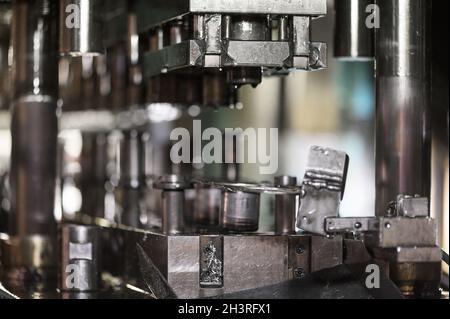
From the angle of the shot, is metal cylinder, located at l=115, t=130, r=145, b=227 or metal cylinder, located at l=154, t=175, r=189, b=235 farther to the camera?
metal cylinder, located at l=115, t=130, r=145, b=227

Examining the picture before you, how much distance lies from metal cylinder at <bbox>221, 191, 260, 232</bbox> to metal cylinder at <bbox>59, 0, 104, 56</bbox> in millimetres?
495

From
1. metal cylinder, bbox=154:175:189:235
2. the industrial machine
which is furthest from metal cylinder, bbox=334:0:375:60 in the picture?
metal cylinder, bbox=154:175:189:235

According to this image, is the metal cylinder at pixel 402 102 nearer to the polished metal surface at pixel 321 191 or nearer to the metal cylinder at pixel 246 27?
the polished metal surface at pixel 321 191

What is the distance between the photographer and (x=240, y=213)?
2371mm

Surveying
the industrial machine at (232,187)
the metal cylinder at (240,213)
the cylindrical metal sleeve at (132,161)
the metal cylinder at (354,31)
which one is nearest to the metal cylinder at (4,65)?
the cylindrical metal sleeve at (132,161)

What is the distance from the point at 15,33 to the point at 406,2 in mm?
1232

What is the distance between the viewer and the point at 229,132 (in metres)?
3.21

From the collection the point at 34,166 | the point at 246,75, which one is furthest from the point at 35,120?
the point at 246,75

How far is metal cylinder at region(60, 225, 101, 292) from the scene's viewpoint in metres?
2.54

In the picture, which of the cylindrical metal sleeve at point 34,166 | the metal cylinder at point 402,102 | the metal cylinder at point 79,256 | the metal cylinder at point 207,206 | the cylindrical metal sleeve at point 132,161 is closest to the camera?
the metal cylinder at point 402,102

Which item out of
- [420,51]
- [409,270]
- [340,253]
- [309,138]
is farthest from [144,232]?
[309,138]

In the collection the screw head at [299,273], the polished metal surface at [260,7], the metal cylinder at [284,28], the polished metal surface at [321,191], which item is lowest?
the screw head at [299,273]

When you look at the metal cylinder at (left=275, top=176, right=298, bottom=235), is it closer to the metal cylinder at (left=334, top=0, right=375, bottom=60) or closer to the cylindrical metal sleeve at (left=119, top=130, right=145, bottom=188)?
the metal cylinder at (left=334, top=0, right=375, bottom=60)

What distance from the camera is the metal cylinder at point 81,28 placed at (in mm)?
2430
